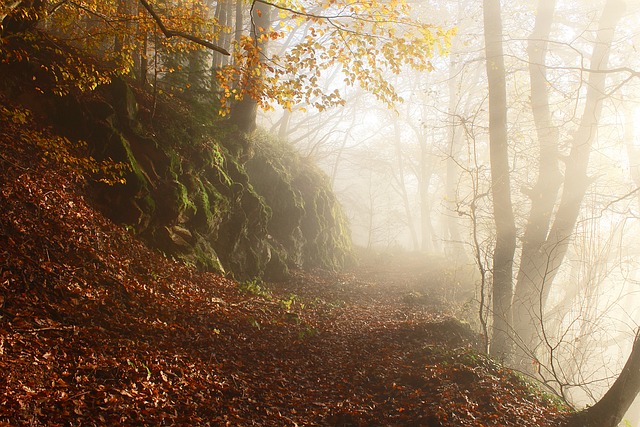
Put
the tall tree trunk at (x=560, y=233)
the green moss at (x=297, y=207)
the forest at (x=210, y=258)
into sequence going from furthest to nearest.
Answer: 1. the green moss at (x=297, y=207)
2. the tall tree trunk at (x=560, y=233)
3. the forest at (x=210, y=258)

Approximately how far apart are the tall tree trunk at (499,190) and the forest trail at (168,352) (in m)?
1.88

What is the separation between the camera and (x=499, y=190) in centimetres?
1008

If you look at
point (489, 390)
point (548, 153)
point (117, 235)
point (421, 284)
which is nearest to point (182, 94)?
point (117, 235)

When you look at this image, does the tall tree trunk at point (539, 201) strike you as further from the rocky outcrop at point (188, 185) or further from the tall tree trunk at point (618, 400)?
the rocky outcrop at point (188, 185)

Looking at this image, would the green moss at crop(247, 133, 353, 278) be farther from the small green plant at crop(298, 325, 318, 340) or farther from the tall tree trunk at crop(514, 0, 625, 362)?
the tall tree trunk at crop(514, 0, 625, 362)

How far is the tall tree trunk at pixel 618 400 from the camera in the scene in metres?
5.33

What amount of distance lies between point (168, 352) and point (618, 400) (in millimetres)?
6426

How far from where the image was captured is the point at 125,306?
5824 millimetres

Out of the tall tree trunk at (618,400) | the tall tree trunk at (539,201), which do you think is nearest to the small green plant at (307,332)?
the tall tree trunk at (618,400)

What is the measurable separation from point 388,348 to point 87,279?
550 cm

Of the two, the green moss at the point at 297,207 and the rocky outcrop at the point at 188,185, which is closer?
the rocky outcrop at the point at 188,185

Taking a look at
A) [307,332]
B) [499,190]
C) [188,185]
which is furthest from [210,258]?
[499,190]

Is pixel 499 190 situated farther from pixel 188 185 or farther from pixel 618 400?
pixel 188 185

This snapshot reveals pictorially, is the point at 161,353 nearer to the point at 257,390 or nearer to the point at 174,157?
the point at 257,390
